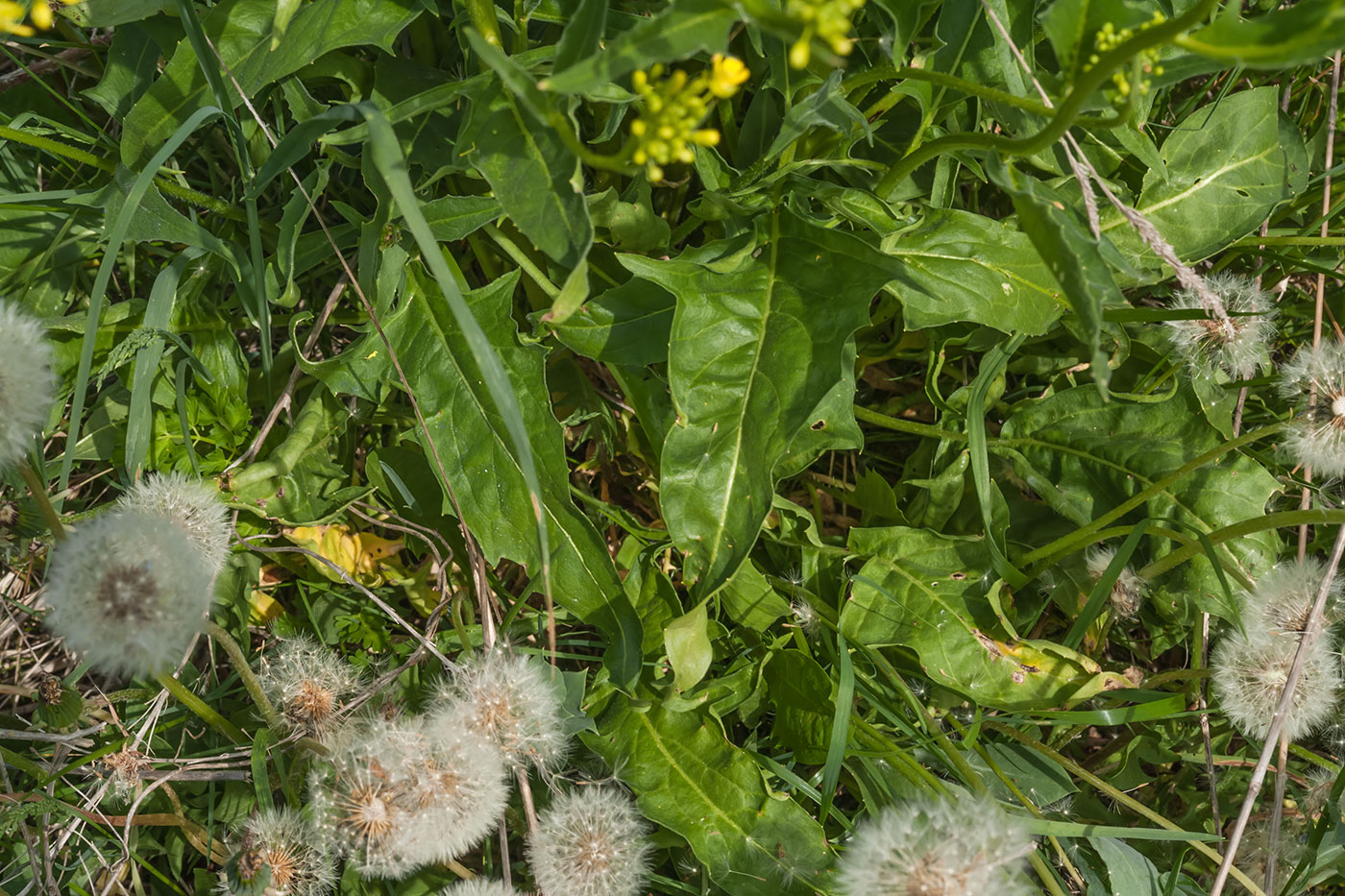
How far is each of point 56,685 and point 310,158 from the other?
4.27 feet

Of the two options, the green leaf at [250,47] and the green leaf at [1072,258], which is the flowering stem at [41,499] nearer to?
the green leaf at [250,47]

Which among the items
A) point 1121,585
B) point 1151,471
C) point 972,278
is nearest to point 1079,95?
point 972,278

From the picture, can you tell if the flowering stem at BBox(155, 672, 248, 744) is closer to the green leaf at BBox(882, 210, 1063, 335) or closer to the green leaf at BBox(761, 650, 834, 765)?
the green leaf at BBox(761, 650, 834, 765)

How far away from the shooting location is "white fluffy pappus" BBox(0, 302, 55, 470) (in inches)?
61.1

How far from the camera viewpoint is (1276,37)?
1067 mm

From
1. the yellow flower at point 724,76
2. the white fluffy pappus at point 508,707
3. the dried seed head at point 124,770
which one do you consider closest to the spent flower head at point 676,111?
→ the yellow flower at point 724,76

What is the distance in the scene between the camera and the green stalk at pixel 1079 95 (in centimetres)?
109

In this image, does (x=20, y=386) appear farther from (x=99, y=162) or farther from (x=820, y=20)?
(x=820, y=20)

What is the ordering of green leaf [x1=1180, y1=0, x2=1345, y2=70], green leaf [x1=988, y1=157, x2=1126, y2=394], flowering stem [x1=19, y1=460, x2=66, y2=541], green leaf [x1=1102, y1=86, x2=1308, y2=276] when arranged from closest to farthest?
green leaf [x1=1180, y1=0, x2=1345, y2=70]
green leaf [x1=988, y1=157, x2=1126, y2=394]
flowering stem [x1=19, y1=460, x2=66, y2=541]
green leaf [x1=1102, y1=86, x2=1308, y2=276]

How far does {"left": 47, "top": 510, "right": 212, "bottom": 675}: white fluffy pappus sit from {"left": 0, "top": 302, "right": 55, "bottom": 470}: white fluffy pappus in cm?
18

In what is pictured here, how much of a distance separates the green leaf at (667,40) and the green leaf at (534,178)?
0.29 metres

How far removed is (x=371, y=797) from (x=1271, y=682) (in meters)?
1.92

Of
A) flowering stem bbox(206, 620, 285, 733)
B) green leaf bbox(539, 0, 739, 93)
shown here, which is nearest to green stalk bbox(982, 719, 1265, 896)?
flowering stem bbox(206, 620, 285, 733)

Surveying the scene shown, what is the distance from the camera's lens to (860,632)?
7.10ft
